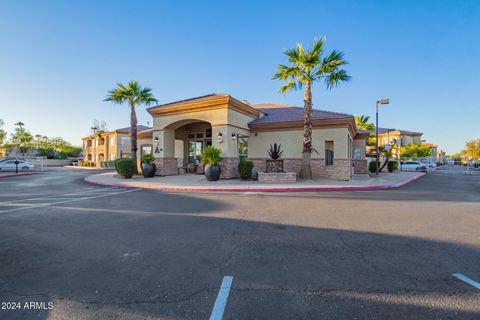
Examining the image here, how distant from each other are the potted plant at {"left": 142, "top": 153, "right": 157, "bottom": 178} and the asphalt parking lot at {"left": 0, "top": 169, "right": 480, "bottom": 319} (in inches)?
407

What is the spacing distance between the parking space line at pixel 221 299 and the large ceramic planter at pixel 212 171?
1118 cm

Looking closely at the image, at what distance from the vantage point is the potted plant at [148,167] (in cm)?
1656

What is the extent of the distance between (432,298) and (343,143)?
13.9 meters

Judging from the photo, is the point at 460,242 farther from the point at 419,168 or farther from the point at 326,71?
the point at 419,168

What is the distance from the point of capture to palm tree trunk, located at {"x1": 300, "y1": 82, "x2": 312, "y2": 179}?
14.6 metres

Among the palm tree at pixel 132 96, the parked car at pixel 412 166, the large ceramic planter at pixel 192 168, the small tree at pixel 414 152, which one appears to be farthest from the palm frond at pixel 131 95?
the small tree at pixel 414 152

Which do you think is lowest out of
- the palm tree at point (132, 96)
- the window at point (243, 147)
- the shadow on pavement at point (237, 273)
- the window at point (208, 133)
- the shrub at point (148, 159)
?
the shadow on pavement at point (237, 273)

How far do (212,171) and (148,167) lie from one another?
5946 mm

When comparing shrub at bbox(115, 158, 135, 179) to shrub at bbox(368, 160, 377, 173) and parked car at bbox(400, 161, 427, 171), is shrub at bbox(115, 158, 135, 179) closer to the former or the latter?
shrub at bbox(368, 160, 377, 173)

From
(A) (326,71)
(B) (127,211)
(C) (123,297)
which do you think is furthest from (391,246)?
(A) (326,71)

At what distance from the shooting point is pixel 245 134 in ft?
56.2

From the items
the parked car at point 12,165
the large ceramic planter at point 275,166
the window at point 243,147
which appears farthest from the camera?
the parked car at point 12,165

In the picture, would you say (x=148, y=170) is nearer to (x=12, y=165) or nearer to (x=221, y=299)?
(x=221, y=299)

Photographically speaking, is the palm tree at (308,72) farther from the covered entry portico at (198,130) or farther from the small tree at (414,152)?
the small tree at (414,152)
